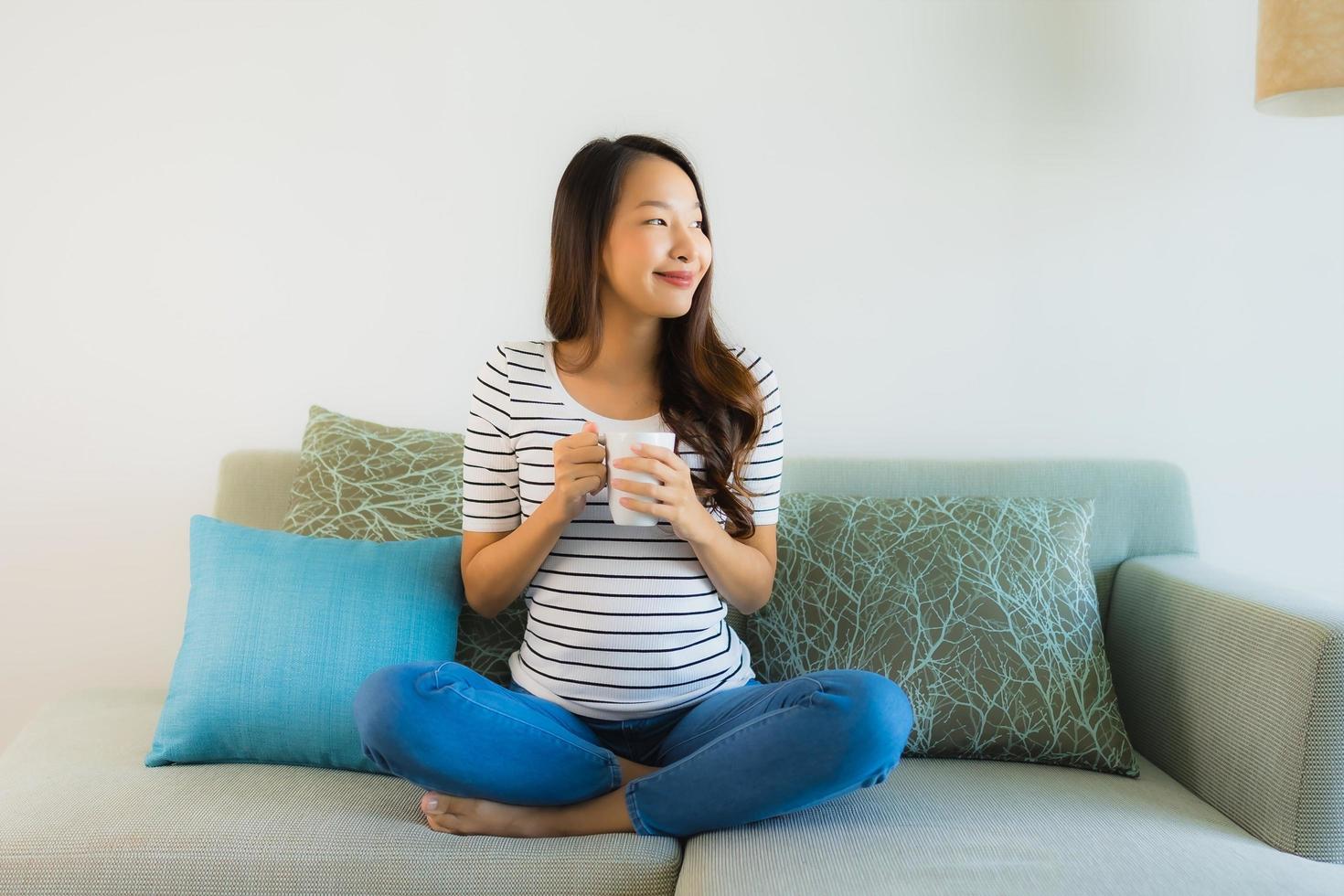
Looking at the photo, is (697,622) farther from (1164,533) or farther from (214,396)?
(214,396)

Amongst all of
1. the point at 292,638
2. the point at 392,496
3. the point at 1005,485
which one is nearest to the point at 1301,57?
the point at 1005,485

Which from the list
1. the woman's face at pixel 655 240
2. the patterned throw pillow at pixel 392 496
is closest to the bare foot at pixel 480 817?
the patterned throw pillow at pixel 392 496

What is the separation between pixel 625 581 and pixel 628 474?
23cm

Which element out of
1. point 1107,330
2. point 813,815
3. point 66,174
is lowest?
point 813,815

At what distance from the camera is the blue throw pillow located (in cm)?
153

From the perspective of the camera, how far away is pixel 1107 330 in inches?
84.7

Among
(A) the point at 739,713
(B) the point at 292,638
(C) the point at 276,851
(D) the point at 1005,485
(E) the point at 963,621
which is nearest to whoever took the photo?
(C) the point at 276,851

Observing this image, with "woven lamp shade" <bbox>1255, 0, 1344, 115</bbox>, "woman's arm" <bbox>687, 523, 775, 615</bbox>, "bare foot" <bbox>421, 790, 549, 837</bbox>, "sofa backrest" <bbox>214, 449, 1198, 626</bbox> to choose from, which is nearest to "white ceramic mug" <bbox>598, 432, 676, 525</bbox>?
"woman's arm" <bbox>687, 523, 775, 615</bbox>

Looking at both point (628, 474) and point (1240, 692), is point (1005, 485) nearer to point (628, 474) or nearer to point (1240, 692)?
point (1240, 692)

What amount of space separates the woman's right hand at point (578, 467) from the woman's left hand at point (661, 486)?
51mm

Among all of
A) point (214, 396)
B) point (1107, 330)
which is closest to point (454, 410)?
point (214, 396)

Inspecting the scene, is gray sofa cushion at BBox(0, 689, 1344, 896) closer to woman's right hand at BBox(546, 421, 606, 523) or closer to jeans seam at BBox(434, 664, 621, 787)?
jeans seam at BBox(434, 664, 621, 787)

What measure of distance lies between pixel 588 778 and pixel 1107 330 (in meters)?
1.35

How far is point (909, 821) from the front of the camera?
1.40m
